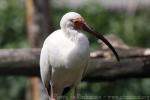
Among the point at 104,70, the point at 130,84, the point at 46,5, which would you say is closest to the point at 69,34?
the point at 104,70

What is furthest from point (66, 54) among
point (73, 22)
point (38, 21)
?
point (38, 21)

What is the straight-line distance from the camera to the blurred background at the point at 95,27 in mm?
9453

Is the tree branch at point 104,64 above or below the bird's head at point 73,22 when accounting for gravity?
below

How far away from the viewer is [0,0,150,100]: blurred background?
945 centimetres

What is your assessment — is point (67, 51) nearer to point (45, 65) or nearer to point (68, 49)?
point (68, 49)

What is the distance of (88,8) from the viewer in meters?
11.4

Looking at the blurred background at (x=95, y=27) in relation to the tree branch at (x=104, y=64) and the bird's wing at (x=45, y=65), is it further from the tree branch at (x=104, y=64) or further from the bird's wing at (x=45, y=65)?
the bird's wing at (x=45, y=65)

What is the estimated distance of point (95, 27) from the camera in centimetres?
1080

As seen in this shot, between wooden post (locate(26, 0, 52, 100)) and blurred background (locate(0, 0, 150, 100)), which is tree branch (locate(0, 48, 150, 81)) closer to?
wooden post (locate(26, 0, 52, 100))

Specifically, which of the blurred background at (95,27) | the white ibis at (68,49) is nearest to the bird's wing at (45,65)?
the white ibis at (68,49)

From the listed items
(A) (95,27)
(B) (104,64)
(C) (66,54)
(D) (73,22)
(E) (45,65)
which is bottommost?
(A) (95,27)

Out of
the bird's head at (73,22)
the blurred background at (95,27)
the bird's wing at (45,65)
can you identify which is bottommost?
the blurred background at (95,27)

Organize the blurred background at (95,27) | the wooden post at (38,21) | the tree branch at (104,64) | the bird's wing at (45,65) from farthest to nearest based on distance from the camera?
the blurred background at (95,27) → the wooden post at (38,21) → the tree branch at (104,64) → the bird's wing at (45,65)

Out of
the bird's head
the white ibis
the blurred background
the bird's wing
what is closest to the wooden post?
the blurred background
